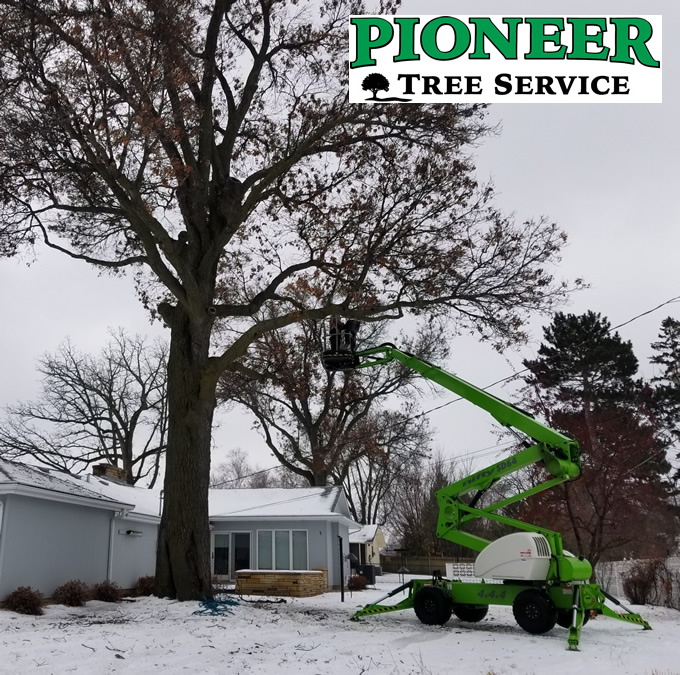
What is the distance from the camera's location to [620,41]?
10.4 m

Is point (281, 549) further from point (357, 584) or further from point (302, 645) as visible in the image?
point (302, 645)

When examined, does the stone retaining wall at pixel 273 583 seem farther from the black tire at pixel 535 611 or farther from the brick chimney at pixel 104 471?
the black tire at pixel 535 611

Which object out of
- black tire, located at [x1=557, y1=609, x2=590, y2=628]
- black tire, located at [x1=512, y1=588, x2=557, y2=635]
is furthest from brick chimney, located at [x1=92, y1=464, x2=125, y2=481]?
black tire, located at [x1=557, y1=609, x2=590, y2=628]

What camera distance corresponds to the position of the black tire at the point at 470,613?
11876 millimetres

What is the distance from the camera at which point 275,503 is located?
2403cm

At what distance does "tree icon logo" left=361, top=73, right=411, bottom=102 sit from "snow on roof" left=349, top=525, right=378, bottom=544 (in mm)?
24847

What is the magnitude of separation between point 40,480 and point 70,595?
8.67ft

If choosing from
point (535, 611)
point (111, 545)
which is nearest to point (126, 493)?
point (111, 545)

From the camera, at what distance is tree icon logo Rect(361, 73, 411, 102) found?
11734 mm

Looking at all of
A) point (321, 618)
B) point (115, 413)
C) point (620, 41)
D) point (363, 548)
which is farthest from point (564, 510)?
point (115, 413)

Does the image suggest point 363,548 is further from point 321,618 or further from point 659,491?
point 321,618

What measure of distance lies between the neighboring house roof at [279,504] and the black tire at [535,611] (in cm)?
1209

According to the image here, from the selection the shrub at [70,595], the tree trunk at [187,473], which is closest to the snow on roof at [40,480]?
the shrub at [70,595]

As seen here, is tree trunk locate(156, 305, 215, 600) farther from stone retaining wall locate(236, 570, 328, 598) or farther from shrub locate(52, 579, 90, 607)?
stone retaining wall locate(236, 570, 328, 598)
